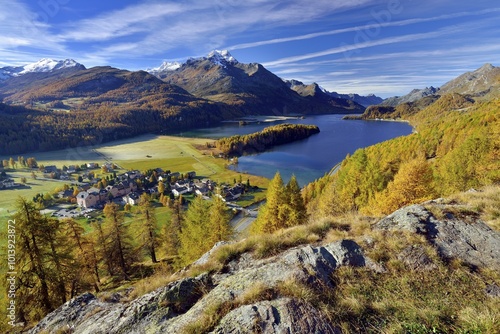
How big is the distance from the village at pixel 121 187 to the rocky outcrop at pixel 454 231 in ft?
198

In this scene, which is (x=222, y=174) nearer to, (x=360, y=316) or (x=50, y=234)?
(x=50, y=234)

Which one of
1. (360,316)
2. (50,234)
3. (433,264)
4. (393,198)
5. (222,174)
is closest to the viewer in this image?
(360,316)

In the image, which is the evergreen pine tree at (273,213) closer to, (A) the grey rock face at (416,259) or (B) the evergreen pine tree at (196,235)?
(B) the evergreen pine tree at (196,235)

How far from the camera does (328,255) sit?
890cm

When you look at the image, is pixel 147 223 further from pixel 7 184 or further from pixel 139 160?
pixel 139 160

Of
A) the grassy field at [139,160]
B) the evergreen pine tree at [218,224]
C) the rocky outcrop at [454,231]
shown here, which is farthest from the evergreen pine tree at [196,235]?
the grassy field at [139,160]

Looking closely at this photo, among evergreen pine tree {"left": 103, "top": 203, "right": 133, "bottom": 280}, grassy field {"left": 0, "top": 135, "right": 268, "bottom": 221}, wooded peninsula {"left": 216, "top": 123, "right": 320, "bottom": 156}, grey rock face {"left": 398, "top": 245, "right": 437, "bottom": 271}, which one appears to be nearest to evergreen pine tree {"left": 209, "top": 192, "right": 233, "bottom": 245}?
evergreen pine tree {"left": 103, "top": 203, "right": 133, "bottom": 280}

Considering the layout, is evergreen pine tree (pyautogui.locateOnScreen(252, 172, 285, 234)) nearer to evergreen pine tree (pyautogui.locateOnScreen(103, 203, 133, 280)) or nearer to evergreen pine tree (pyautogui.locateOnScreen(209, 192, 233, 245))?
evergreen pine tree (pyautogui.locateOnScreen(209, 192, 233, 245))

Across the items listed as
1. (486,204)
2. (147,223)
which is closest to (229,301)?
(486,204)

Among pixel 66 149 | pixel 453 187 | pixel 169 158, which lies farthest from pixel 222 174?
pixel 66 149

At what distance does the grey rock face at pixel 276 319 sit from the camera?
5.87 meters

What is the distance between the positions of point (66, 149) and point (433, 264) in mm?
207285

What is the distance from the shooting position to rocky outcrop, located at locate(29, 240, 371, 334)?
6.15 metres

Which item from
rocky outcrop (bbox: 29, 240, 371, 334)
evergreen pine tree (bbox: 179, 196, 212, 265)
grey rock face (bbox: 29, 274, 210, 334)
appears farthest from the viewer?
evergreen pine tree (bbox: 179, 196, 212, 265)
